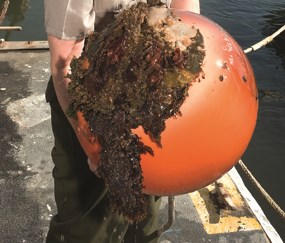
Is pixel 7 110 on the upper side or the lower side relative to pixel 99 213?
lower

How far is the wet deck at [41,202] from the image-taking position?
327 cm

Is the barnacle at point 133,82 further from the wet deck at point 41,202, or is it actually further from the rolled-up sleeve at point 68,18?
the wet deck at point 41,202

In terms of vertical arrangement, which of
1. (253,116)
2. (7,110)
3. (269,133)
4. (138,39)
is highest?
(138,39)

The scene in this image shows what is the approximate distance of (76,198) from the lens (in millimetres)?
2535

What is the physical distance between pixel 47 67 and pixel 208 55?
443 centimetres

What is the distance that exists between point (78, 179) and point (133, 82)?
44.9 inches

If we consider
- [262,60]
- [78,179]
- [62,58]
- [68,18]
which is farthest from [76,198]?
[262,60]

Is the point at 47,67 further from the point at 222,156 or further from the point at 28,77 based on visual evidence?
the point at 222,156

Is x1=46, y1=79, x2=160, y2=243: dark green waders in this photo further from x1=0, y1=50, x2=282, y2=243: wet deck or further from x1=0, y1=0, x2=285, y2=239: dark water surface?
x1=0, y1=0, x2=285, y2=239: dark water surface

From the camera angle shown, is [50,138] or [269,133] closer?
[50,138]

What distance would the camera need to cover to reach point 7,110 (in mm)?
4723

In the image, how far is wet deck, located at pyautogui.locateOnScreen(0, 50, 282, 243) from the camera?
3268mm

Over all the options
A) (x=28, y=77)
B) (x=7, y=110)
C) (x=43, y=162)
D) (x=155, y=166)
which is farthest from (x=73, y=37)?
(x=28, y=77)

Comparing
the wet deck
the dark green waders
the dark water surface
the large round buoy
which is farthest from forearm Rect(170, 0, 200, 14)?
Result: the dark water surface
